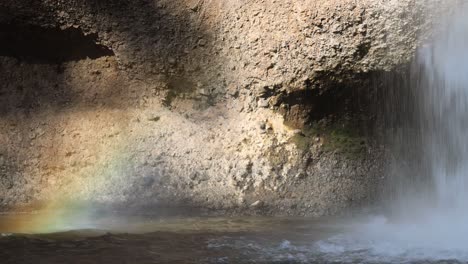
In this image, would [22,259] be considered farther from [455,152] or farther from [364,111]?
[455,152]

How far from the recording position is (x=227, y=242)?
3738 mm

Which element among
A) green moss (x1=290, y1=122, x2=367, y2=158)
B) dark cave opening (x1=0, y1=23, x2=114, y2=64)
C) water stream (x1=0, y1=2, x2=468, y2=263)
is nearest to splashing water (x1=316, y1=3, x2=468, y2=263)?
water stream (x1=0, y1=2, x2=468, y2=263)

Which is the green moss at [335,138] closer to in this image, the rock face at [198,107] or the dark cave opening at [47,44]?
the rock face at [198,107]

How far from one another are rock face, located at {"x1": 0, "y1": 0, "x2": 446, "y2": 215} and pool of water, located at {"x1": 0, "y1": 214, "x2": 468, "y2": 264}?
0.43m

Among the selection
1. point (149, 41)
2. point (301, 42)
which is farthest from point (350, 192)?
point (149, 41)

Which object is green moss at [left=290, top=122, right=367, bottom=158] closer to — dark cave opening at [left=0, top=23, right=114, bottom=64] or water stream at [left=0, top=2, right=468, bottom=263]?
water stream at [left=0, top=2, right=468, bottom=263]

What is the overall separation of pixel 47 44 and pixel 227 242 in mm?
2846

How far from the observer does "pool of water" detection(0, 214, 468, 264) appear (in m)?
3.32

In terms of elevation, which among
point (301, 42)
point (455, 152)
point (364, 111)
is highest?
point (301, 42)

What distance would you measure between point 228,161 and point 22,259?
2.16m

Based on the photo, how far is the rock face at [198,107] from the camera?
4918 millimetres

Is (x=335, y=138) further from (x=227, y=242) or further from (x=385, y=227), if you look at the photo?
(x=227, y=242)

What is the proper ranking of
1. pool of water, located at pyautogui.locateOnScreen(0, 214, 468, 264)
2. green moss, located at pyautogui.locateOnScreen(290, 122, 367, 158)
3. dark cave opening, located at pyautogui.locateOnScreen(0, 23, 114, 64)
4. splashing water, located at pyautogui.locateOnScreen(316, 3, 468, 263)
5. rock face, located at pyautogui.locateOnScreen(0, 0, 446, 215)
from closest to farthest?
1. pool of water, located at pyautogui.locateOnScreen(0, 214, 468, 264)
2. splashing water, located at pyautogui.locateOnScreen(316, 3, 468, 263)
3. rock face, located at pyautogui.locateOnScreen(0, 0, 446, 215)
4. green moss, located at pyautogui.locateOnScreen(290, 122, 367, 158)
5. dark cave opening, located at pyautogui.locateOnScreen(0, 23, 114, 64)

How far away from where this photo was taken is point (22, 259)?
3.28m
